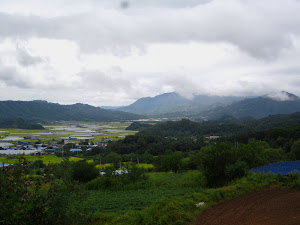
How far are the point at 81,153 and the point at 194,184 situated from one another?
51.3 metres

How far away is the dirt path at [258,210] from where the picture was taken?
9.87 meters

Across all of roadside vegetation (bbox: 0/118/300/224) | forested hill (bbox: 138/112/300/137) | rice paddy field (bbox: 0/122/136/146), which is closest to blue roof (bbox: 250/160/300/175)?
roadside vegetation (bbox: 0/118/300/224)

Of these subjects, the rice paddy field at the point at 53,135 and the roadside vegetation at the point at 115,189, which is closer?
the roadside vegetation at the point at 115,189

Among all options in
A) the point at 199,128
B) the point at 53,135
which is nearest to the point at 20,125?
the point at 53,135

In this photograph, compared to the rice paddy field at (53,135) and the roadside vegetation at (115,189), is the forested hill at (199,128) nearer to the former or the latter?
the rice paddy field at (53,135)

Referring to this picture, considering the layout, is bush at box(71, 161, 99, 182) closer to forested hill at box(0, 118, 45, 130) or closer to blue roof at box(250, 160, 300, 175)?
blue roof at box(250, 160, 300, 175)

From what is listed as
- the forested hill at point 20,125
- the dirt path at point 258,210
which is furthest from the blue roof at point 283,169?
the forested hill at point 20,125

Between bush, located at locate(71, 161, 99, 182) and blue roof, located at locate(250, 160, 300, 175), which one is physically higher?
blue roof, located at locate(250, 160, 300, 175)

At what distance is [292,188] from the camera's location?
1476cm

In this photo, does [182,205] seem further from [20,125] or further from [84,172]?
[20,125]

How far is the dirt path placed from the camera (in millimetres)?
9867

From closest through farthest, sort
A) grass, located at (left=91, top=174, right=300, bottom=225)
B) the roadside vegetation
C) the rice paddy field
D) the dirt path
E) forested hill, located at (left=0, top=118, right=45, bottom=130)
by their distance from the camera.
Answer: the roadside vegetation, the dirt path, grass, located at (left=91, top=174, right=300, bottom=225), the rice paddy field, forested hill, located at (left=0, top=118, right=45, bottom=130)

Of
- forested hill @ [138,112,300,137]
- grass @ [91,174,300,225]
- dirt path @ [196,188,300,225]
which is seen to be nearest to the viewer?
dirt path @ [196,188,300,225]

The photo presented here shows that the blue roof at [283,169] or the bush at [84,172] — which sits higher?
the blue roof at [283,169]
